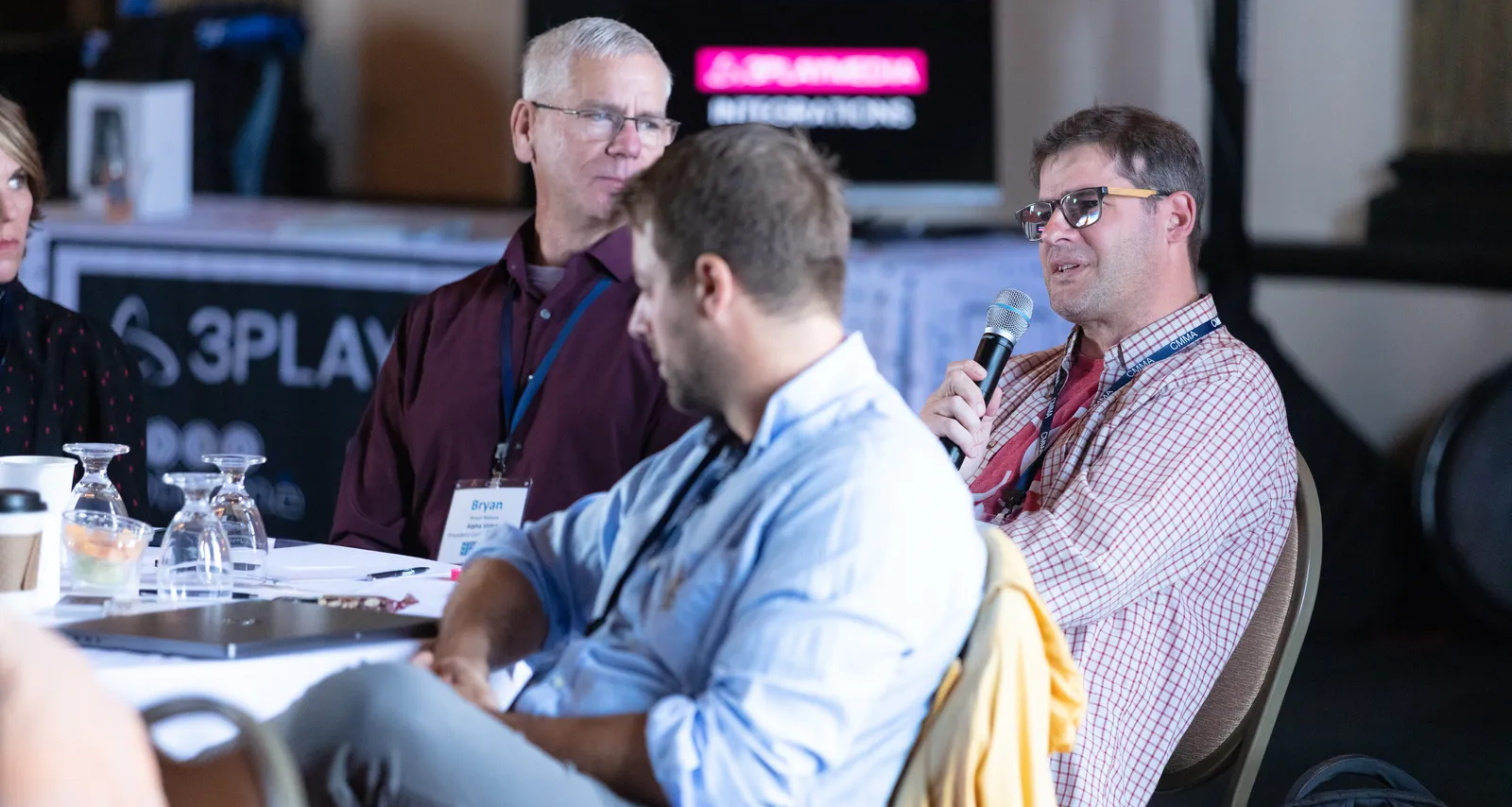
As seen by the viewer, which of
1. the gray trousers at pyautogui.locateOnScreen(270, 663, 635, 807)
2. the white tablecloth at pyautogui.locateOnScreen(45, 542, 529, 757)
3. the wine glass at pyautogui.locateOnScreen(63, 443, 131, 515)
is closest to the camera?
the gray trousers at pyautogui.locateOnScreen(270, 663, 635, 807)

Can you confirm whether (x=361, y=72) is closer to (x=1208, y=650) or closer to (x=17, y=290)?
(x=17, y=290)

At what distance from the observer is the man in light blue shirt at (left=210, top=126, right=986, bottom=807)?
1.52 m

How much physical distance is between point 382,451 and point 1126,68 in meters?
3.88

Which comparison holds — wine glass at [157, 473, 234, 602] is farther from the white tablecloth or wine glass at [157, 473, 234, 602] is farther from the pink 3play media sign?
the pink 3play media sign

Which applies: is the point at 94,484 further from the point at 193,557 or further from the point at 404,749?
the point at 404,749

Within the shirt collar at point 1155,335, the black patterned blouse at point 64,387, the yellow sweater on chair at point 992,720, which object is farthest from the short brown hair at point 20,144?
the yellow sweater on chair at point 992,720

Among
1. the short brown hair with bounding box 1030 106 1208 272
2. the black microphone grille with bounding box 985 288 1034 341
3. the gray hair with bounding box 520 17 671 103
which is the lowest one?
the black microphone grille with bounding box 985 288 1034 341

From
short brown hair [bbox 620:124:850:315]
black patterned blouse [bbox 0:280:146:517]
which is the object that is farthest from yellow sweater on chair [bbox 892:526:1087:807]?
black patterned blouse [bbox 0:280:146:517]

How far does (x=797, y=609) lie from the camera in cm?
155

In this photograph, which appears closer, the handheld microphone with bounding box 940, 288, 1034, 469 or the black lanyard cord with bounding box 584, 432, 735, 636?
the black lanyard cord with bounding box 584, 432, 735, 636

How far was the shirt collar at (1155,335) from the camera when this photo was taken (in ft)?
8.19

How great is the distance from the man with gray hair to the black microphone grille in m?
0.56

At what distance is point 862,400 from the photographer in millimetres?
1725

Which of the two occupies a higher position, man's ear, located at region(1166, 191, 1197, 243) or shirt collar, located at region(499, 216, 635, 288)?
man's ear, located at region(1166, 191, 1197, 243)
